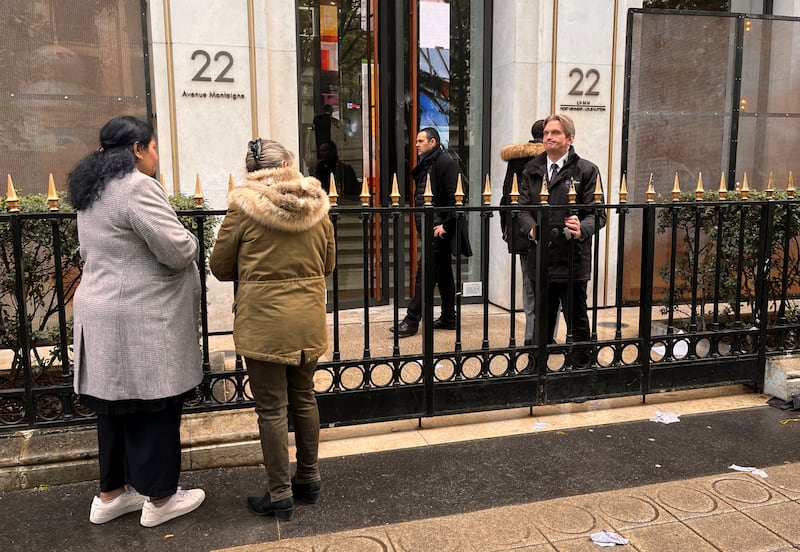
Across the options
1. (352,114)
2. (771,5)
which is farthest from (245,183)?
(771,5)

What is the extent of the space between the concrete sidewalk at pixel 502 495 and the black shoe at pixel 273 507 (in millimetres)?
44

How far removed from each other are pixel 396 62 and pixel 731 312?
4.36 metres

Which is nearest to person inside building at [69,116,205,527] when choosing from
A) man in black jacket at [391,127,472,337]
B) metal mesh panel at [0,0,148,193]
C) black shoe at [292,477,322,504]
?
black shoe at [292,477,322,504]

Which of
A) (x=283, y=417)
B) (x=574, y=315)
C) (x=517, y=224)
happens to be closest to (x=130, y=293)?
(x=283, y=417)

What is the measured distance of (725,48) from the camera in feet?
25.1

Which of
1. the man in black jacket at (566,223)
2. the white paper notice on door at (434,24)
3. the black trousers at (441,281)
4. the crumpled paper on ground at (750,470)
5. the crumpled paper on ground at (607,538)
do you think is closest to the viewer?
the crumpled paper on ground at (607,538)

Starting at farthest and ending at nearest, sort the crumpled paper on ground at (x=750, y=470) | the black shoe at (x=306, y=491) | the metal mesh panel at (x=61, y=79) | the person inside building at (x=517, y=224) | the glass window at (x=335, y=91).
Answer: the glass window at (x=335, y=91) → the metal mesh panel at (x=61, y=79) → the person inside building at (x=517, y=224) → the crumpled paper on ground at (x=750, y=470) → the black shoe at (x=306, y=491)

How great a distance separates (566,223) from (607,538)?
219cm

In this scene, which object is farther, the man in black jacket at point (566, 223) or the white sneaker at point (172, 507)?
the man in black jacket at point (566, 223)

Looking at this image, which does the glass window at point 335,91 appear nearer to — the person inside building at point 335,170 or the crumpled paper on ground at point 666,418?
the person inside building at point 335,170

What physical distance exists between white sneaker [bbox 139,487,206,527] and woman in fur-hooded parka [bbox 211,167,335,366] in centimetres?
85

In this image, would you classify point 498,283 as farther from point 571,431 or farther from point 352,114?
point 571,431

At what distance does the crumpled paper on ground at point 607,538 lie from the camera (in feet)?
9.91

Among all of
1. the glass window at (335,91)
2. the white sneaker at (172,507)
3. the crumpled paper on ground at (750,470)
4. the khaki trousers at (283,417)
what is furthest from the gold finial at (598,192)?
the glass window at (335,91)
